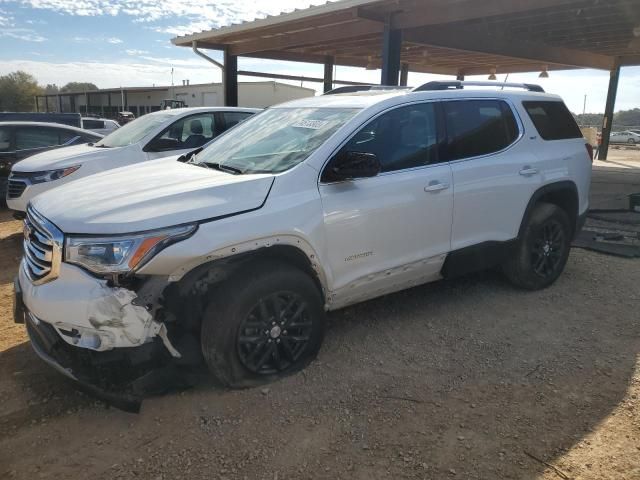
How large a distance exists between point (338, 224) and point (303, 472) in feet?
4.84

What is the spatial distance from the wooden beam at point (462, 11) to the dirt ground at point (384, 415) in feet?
21.6

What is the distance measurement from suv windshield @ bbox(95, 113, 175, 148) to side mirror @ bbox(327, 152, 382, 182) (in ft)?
15.0

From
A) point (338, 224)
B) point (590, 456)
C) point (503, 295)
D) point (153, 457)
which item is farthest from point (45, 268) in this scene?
point (503, 295)

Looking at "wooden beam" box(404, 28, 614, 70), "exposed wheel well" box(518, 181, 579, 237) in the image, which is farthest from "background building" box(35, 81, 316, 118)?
"exposed wheel well" box(518, 181, 579, 237)

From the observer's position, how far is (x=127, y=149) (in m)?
6.91

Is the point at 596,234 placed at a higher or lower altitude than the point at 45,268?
lower

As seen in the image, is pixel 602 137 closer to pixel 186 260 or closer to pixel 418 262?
pixel 418 262

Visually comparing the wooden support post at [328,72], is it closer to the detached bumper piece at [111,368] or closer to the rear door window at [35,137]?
the rear door window at [35,137]

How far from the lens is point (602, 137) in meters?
21.7

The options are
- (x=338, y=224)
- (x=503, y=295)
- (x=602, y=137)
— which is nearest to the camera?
(x=338, y=224)

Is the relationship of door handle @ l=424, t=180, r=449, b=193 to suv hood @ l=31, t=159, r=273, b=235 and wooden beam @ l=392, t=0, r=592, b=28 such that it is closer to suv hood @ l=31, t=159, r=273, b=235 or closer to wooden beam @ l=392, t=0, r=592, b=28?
suv hood @ l=31, t=159, r=273, b=235

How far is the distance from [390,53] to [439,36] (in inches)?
65.0

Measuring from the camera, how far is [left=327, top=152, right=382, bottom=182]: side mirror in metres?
3.30

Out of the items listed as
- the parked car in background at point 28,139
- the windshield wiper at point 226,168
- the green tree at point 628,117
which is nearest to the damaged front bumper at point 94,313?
the windshield wiper at point 226,168
